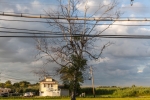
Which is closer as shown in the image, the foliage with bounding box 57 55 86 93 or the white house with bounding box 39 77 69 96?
the foliage with bounding box 57 55 86 93

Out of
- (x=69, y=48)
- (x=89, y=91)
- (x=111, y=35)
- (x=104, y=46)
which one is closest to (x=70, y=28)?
(x=69, y=48)

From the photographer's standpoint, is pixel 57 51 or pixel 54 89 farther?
pixel 54 89

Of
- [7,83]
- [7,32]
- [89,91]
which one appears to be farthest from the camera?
[7,83]

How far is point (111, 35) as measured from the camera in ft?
59.8

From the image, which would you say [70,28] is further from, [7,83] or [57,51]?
[7,83]

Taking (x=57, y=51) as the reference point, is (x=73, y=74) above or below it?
below

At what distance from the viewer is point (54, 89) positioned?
95000 mm

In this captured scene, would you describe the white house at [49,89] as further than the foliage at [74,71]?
Yes

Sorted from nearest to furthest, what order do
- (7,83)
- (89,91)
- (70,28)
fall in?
(70,28), (89,91), (7,83)

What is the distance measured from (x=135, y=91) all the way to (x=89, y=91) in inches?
676

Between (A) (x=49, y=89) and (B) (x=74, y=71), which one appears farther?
(A) (x=49, y=89)

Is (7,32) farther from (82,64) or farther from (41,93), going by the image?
(41,93)

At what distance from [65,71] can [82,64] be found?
5.61 ft

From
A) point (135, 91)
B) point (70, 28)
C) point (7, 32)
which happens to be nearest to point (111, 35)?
point (7, 32)
